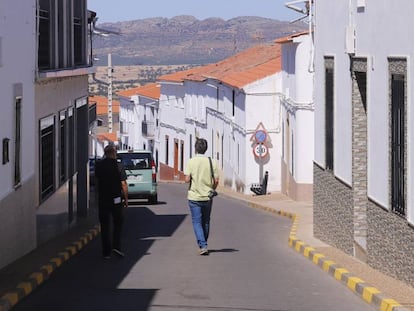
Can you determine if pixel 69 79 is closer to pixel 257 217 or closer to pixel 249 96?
pixel 257 217

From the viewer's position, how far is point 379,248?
46.8ft

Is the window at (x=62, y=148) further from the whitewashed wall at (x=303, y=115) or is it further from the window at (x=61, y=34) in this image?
the whitewashed wall at (x=303, y=115)

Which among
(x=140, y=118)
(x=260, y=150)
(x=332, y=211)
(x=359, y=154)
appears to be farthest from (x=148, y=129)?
(x=359, y=154)

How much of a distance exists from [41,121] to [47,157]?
1438mm

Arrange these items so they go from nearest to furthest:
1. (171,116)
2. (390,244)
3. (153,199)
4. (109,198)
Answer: (390,244) < (109,198) < (153,199) < (171,116)

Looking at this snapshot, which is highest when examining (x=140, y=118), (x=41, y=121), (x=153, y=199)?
(x=41, y=121)

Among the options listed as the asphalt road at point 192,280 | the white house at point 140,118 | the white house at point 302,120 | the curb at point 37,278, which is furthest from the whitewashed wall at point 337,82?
the white house at point 140,118

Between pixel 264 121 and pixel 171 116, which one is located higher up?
pixel 264 121

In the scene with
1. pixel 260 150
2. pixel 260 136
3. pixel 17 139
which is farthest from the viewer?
pixel 260 150

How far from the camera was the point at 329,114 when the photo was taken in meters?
19.4

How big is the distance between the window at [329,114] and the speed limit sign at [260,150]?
2225 cm

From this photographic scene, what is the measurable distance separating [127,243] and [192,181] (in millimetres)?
3665

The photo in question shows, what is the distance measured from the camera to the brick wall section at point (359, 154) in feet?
53.9

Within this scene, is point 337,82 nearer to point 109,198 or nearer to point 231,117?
point 109,198
